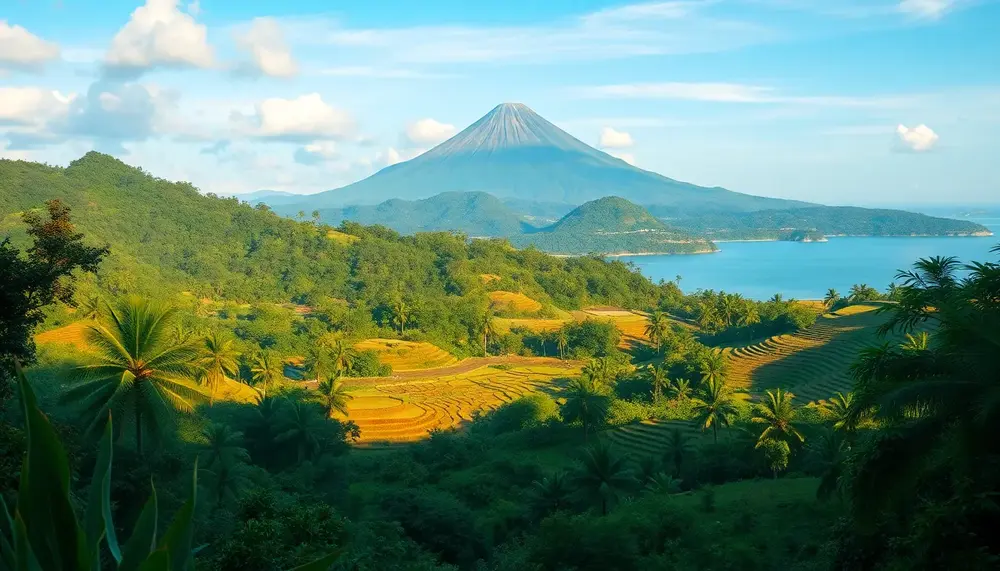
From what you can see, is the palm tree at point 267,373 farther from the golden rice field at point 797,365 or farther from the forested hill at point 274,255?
the forested hill at point 274,255

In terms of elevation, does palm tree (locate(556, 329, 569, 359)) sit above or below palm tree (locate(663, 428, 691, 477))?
below

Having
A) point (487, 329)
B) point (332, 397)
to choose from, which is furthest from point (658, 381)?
point (487, 329)

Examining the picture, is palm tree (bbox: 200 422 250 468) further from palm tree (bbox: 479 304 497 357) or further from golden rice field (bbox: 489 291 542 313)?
golden rice field (bbox: 489 291 542 313)

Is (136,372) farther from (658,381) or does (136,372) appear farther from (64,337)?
(658,381)

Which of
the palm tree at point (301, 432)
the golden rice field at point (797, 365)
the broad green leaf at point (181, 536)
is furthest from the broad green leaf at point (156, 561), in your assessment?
the golden rice field at point (797, 365)

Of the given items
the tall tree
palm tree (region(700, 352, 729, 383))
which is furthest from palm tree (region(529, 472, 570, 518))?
palm tree (region(700, 352, 729, 383))

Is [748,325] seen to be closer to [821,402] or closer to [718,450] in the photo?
[821,402]

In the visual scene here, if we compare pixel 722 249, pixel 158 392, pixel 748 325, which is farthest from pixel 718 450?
pixel 722 249
